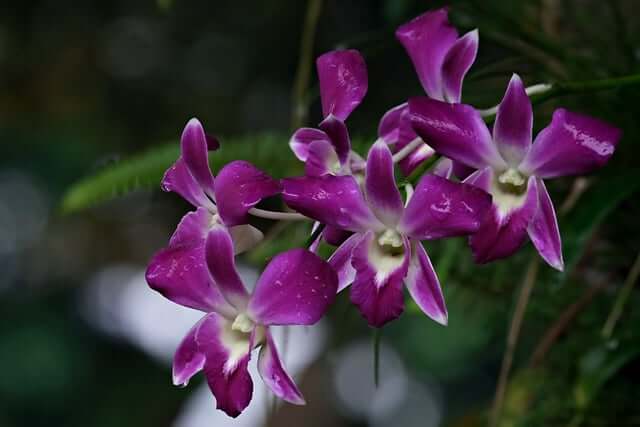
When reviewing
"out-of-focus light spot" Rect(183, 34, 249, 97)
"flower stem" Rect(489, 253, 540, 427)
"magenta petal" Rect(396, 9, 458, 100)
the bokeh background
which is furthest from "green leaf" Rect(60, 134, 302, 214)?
"out-of-focus light spot" Rect(183, 34, 249, 97)

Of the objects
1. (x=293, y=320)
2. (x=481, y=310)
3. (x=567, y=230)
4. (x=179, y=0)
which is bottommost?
(x=179, y=0)

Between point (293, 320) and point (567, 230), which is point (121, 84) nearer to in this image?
point (567, 230)

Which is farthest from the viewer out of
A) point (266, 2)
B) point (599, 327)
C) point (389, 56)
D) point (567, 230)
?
point (266, 2)

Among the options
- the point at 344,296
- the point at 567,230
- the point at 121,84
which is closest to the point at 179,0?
the point at 121,84

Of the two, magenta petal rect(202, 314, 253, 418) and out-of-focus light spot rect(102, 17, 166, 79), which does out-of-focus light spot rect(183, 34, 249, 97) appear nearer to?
out-of-focus light spot rect(102, 17, 166, 79)

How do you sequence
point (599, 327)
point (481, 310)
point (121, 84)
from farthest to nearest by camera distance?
point (121, 84), point (481, 310), point (599, 327)
